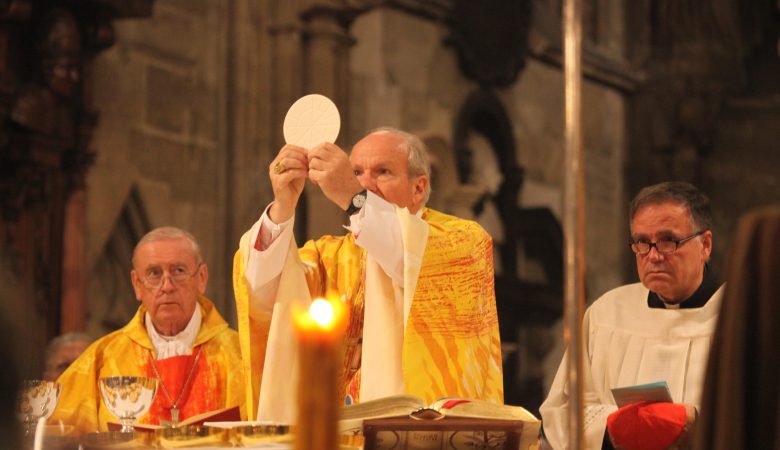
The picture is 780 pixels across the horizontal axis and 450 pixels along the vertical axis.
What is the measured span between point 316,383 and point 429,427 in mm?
1954

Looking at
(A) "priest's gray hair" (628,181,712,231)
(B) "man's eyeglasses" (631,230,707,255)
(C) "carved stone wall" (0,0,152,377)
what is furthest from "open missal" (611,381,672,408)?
(C) "carved stone wall" (0,0,152,377)

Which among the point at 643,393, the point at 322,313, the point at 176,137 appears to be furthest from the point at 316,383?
the point at 176,137

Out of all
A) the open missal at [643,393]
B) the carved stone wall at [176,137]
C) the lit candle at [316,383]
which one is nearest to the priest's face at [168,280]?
the open missal at [643,393]

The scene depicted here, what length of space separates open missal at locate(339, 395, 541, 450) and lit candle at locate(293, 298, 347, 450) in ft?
6.12

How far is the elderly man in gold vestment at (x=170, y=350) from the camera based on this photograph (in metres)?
5.87

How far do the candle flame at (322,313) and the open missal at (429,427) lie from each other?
5.80 feet

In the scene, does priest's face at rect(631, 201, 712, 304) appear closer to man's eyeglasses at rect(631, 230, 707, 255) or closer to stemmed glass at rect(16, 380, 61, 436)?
man's eyeglasses at rect(631, 230, 707, 255)

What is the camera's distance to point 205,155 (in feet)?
32.9

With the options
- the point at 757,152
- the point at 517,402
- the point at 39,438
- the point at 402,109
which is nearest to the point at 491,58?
the point at 402,109

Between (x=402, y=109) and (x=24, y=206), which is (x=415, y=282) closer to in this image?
(x=24, y=206)

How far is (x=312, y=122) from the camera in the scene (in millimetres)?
5066

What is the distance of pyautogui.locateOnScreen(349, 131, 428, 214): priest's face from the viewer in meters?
5.34

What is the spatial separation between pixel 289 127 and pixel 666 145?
11499mm

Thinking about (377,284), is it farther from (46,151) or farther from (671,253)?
(46,151)
